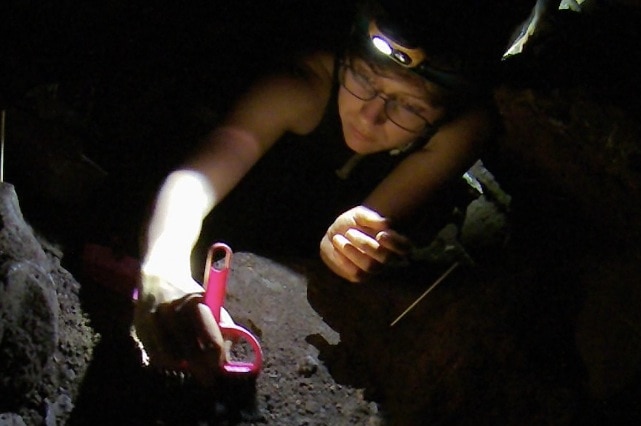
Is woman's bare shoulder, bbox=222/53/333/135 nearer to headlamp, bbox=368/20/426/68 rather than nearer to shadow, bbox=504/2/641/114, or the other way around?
headlamp, bbox=368/20/426/68

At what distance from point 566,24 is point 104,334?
2.32m

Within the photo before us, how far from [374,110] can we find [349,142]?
273mm

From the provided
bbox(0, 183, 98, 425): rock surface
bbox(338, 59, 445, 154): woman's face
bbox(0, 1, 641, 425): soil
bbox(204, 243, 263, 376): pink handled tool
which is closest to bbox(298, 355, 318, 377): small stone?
bbox(0, 1, 641, 425): soil

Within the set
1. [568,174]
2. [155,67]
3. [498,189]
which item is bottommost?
[155,67]

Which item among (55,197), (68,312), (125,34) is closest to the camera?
(68,312)

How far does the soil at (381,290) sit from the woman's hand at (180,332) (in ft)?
0.69

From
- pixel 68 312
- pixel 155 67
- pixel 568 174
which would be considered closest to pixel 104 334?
pixel 68 312

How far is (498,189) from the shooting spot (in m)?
3.22

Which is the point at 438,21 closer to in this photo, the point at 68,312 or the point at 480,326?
the point at 480,326

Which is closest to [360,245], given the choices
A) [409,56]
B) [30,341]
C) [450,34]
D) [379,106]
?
[379,106]

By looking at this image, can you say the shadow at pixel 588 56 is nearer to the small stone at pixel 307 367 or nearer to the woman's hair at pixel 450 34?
the woman's hair at pixel 450 34

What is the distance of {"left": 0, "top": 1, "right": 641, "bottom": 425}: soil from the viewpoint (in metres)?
2.04

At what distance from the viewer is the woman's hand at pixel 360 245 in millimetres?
2289

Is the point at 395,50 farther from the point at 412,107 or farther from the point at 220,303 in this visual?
the point at 220,303
